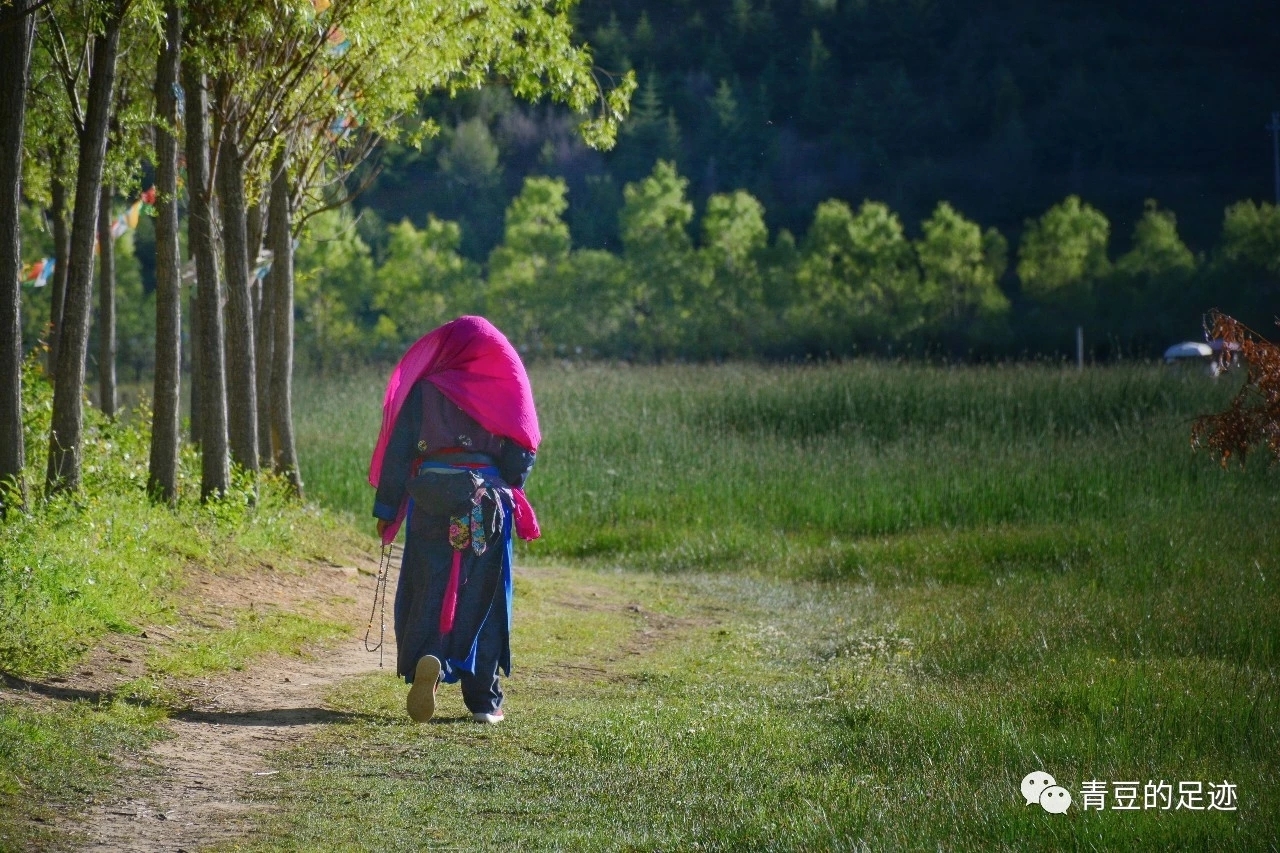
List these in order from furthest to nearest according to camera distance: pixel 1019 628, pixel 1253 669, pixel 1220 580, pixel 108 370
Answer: pixel 108 370
pixel 1220 580
pixel 1019 628
pixel 1253 669

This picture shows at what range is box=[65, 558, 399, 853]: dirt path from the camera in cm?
555

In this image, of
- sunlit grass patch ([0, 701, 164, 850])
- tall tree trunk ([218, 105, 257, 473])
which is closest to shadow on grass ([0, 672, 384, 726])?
sunlit grass patch ([0, 701, 164, 850])

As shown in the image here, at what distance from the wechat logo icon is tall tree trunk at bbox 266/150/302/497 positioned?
33.9ft

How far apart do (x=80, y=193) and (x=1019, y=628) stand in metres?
7.28

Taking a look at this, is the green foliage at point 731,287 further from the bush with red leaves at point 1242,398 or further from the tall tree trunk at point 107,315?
the bush with red leaves at point 1242,398

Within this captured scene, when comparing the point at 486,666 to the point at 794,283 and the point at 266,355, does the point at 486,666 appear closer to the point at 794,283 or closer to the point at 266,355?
the point at 266,355

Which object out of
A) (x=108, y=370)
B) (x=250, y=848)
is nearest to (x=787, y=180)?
(x=108, y=370)

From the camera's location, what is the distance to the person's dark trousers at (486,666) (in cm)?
771

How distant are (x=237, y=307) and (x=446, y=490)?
20.9 feet

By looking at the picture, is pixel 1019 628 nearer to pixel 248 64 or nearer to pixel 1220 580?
pixel 1220 580

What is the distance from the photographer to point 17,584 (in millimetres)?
8367

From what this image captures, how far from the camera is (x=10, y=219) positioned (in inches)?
374

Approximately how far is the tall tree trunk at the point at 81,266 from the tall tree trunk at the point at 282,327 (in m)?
4.41

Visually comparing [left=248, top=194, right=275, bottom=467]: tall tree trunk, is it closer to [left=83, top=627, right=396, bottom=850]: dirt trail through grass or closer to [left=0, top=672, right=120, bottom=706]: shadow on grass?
[left=83, top=627, right=396, bottom=850]: dirt trail through grass
